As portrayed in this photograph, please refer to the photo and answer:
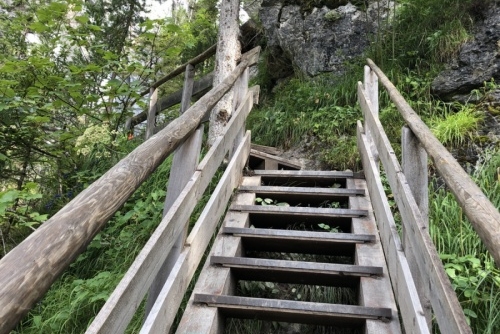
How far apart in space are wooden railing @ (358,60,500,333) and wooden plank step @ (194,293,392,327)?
10.5 inches

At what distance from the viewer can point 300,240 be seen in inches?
105

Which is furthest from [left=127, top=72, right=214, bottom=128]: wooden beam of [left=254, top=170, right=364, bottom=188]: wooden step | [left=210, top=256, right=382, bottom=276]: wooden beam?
[left=210, top=256, right=382, bottom=276]: wooden beam

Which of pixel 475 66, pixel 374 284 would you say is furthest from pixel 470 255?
pixel 475 66

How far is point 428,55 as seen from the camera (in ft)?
16.1

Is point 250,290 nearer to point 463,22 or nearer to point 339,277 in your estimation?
point 339,277

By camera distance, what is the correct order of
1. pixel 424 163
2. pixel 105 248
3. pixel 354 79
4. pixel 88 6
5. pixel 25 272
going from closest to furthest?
pixel 25 272 < pixel 424 163 < pixel 105 248 < pixel 354 79 < pixel 88 6

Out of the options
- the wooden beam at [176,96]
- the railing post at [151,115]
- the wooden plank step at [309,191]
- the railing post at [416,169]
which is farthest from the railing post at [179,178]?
the wooden beam at [176,96]

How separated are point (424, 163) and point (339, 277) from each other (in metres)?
0.83

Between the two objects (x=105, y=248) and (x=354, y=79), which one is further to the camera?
(x=354, y=79)

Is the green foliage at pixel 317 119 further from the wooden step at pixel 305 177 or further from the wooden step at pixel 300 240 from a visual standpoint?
the wooden step at pixel 300 240

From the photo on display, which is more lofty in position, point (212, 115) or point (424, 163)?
point (212, 115)

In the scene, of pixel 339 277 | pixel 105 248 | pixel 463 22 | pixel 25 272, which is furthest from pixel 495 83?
pixel 25 272

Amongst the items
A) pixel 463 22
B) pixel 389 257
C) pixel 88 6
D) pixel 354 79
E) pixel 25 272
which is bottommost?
pixel 389 257

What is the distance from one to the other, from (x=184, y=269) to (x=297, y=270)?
78 centimetres
